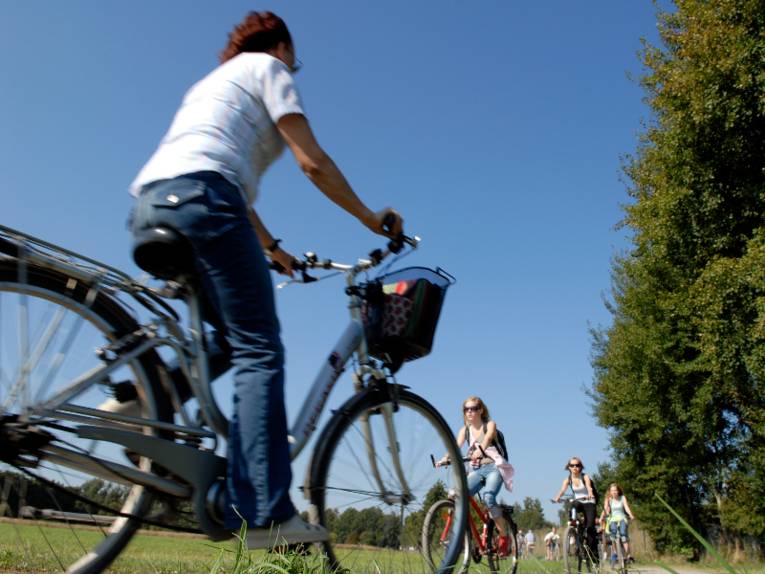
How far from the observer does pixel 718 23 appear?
1669 centimetres

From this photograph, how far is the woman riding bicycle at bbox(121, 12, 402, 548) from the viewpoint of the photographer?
8.63 ft

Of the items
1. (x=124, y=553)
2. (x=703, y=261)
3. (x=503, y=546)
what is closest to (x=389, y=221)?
(x=124, y=553)

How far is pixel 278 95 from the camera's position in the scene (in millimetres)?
2852

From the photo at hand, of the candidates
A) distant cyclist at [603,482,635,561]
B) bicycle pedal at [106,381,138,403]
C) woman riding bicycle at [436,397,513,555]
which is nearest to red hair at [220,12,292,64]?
bicycle pedal at [106,381,138,403]

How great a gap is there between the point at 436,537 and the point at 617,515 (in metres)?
13.7

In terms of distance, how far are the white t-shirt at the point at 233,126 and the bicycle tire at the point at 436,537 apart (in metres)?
1.77

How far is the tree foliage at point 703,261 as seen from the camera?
16.4 metres

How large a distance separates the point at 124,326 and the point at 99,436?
1.35 ft

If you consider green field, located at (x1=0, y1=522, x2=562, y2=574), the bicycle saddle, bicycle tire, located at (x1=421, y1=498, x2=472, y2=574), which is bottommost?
green field, located at (x1=0, y1=522, x2=562, y2=574)

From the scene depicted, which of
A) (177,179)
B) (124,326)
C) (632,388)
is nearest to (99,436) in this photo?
(124,326)

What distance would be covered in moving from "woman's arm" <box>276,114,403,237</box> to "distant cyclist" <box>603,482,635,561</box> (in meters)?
14.1

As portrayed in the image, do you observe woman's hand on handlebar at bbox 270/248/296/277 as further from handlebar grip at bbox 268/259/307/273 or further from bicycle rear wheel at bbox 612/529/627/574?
bicycle rear wheel at bbox 612/529/627/574

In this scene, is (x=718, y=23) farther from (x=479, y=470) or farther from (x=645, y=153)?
(x=479, y=470)

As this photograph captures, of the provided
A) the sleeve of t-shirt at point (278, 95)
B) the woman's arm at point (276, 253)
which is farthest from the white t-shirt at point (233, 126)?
the woman's arm at point (276, 253)
